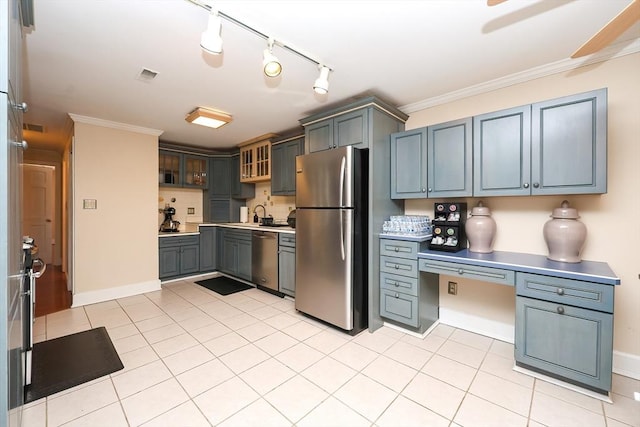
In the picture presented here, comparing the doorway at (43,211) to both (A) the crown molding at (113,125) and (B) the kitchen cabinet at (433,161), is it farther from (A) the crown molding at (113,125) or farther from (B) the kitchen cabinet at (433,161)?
(B) the kitchen cabinet at (433,161)

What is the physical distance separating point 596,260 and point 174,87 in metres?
3.90

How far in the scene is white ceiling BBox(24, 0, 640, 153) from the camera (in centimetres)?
157

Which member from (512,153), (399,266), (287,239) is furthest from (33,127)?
(512,153)

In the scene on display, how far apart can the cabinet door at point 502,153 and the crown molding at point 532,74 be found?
1.40 ft

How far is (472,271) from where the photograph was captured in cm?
215

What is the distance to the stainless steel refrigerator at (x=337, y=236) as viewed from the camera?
2568 millimetres

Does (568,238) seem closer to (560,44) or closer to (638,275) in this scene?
(638,275)

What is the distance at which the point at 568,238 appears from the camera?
6.49 feet

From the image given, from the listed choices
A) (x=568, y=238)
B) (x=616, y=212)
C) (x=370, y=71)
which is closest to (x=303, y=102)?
(x=370, y=71)

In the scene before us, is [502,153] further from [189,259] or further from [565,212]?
[189,259]

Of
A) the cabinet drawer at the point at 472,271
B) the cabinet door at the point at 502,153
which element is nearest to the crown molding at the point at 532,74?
the cabinet door at the point at 502,153

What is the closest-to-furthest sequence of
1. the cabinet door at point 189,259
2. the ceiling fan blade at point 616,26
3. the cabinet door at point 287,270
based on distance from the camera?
the ceiling fan blade at point 616,26 → the cabinet door at point 287,270 → the cabinet door at point 189,259

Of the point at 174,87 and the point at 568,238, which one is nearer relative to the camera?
the point at 568,238

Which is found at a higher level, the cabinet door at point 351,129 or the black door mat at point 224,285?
the cabinet door at point 351,129
